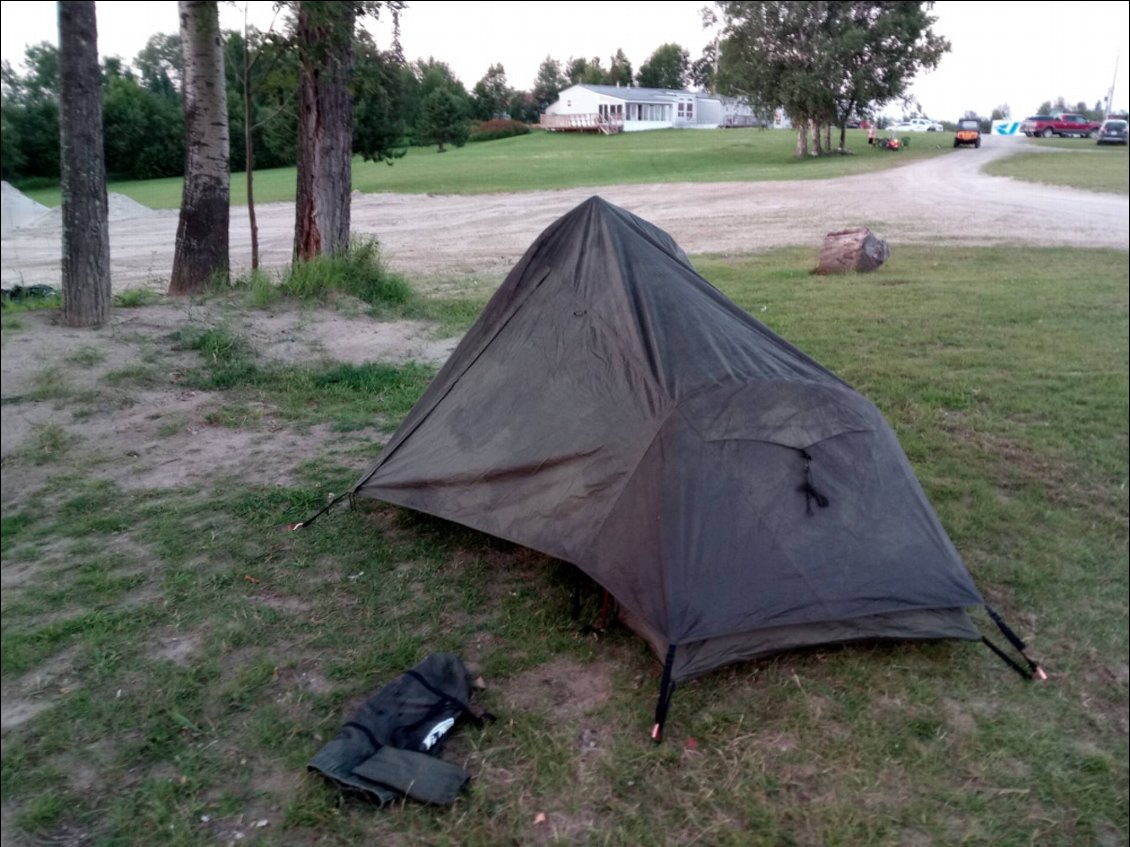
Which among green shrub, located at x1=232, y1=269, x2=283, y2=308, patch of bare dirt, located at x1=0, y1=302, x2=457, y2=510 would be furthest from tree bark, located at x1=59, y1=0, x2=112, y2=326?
green shrub, located at x1=232, y1=269, x2=283, y2=308

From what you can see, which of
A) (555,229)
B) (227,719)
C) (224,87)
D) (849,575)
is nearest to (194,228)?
(224,87)

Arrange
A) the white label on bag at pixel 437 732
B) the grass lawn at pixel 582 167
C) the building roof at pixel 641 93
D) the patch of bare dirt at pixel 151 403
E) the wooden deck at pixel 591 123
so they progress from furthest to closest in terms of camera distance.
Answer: the grass lawn at pixel 582 167 → the wooden deck at pixel 591 123 → the building roof at pixel 641 93 → the white label on bag at pixel 437 732 → the patch of bare dirt at pixel 151 403

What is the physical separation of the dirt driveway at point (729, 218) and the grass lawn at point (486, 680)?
8.70 metres

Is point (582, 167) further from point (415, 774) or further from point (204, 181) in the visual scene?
point (415, 774)

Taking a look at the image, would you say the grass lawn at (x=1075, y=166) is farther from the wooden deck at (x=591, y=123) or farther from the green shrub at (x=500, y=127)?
the green shrub at (x=500, y=127)

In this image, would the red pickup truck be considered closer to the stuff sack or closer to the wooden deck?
the wooden deck

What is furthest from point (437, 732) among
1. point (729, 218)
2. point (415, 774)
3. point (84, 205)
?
point (729, 218)

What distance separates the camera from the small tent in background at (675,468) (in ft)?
12.5

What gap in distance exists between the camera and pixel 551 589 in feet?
15.2

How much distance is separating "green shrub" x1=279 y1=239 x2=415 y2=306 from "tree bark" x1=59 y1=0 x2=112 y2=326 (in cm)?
340

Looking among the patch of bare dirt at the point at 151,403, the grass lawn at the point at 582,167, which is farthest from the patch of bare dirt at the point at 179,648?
the grass lawn at the point at 582,167

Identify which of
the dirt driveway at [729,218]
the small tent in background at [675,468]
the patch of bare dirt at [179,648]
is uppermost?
the dirt driveway at [729,218]

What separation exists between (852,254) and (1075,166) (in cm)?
885

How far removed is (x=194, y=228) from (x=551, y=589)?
6.70m
